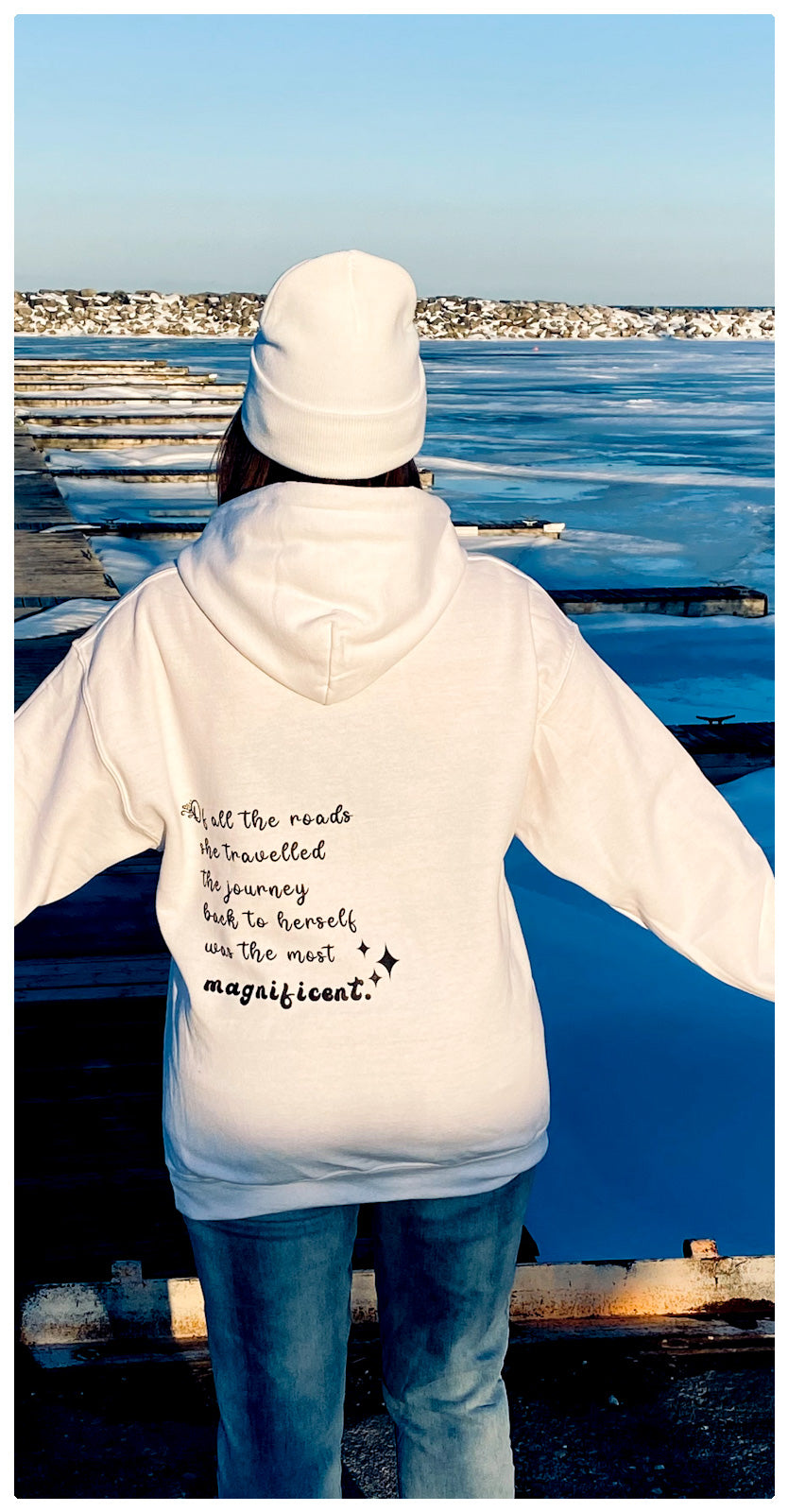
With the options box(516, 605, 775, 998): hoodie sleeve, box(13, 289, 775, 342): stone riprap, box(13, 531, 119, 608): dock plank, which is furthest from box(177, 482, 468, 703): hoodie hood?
box(13, 289, 775, 342): stone riprap

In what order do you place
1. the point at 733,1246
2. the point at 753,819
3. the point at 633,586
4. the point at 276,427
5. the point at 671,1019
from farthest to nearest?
1. the point at 633,586
2. the point at 753,819
3. the point at 671,1019
4. the point at 733,1246
5. the point at 276,427

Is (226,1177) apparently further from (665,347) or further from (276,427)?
(665,347)

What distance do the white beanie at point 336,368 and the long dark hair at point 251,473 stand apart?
0.02 meters

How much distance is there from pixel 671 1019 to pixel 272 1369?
254cm

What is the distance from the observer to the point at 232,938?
1.27 m

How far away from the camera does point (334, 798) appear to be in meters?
1.23

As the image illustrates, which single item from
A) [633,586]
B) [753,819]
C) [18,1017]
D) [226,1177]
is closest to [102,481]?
[633,586]

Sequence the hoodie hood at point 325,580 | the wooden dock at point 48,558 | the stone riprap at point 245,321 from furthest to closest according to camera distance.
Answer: the stone riprap at point 245,321 → the wooden dock at point 48,558 → the hoodie hood at point 325,580

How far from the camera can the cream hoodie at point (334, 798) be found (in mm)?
1231

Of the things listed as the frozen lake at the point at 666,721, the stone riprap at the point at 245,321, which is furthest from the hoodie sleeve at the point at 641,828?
the stone riprap at the point at 245,321

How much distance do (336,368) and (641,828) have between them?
53 centimetres

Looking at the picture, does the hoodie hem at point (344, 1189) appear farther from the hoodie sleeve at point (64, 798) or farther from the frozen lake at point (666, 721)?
the frozen lake at point (666, 721)

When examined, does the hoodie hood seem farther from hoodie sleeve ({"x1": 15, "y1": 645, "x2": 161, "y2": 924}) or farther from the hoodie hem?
the hoodie hem

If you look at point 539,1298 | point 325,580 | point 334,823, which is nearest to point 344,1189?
point 334,823
